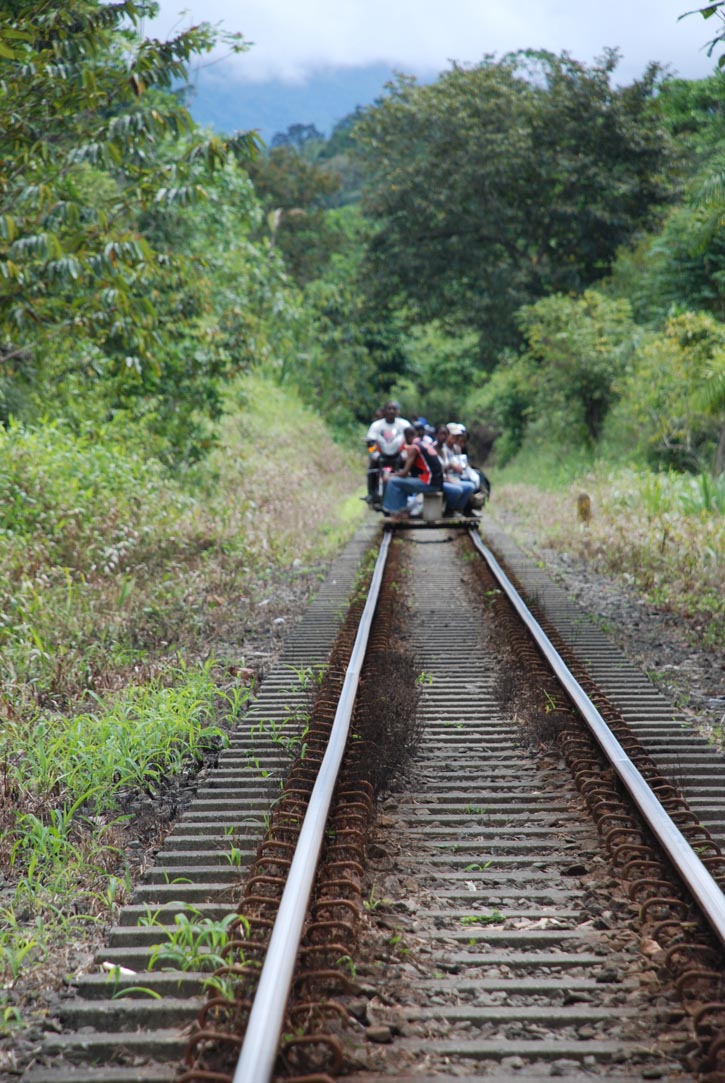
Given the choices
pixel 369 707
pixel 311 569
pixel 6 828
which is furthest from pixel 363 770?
pixel 311 569

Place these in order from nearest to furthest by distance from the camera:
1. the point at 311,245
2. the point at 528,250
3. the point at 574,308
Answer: the point at 574,308 → the point at 528,250 → the point at 311,245

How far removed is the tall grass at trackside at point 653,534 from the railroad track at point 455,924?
3.94 meters

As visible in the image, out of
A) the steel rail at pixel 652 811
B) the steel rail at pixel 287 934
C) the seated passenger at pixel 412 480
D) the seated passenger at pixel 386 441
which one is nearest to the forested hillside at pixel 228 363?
the steel rail at pixel 287 934

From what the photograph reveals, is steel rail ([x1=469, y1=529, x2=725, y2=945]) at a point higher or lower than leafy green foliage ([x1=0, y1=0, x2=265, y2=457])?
lower

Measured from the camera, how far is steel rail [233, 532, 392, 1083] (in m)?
2.30

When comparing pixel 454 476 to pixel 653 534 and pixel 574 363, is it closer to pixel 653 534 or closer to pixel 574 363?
pixel 653 534

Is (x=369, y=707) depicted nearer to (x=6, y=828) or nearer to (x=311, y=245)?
(x=6, y=828)

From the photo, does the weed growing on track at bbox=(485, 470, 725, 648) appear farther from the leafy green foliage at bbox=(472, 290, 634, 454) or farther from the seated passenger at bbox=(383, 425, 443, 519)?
the leafy green foliage at bbox=(472, 290, 634, 454)

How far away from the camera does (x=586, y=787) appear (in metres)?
4.43

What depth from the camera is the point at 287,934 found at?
2.87 metres

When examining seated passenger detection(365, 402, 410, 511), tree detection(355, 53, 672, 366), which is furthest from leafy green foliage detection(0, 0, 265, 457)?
tree detection(355, 53, 672, 366)

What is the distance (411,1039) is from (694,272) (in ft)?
74.7

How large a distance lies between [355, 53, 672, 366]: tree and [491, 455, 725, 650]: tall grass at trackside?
13857 millimetres

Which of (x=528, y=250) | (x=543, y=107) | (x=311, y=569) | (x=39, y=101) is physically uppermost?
(x=543, y=107)
